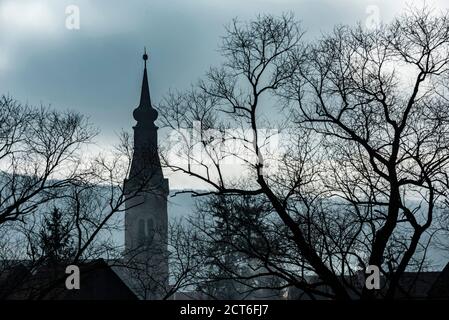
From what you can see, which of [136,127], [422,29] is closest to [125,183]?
[422,29]

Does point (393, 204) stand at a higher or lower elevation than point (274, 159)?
lower

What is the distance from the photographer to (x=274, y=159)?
1720 cm

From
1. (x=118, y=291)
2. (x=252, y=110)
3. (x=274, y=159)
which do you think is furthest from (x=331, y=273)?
(x=118, y=291)

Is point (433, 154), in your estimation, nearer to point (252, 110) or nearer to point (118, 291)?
point (252, 110)

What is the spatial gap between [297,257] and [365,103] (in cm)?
398

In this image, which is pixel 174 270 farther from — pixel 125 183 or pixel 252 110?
pixel 252 110

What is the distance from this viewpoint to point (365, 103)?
16609mm

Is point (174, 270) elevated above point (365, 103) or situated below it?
below

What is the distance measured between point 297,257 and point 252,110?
3.70m

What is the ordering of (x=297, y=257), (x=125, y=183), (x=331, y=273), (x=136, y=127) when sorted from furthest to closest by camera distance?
1. (x=136, y=127)
2. (x=125, y=183)
3. (x=297, y=257)
4. (x=331, y=273)

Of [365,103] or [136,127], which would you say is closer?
[365,103]
